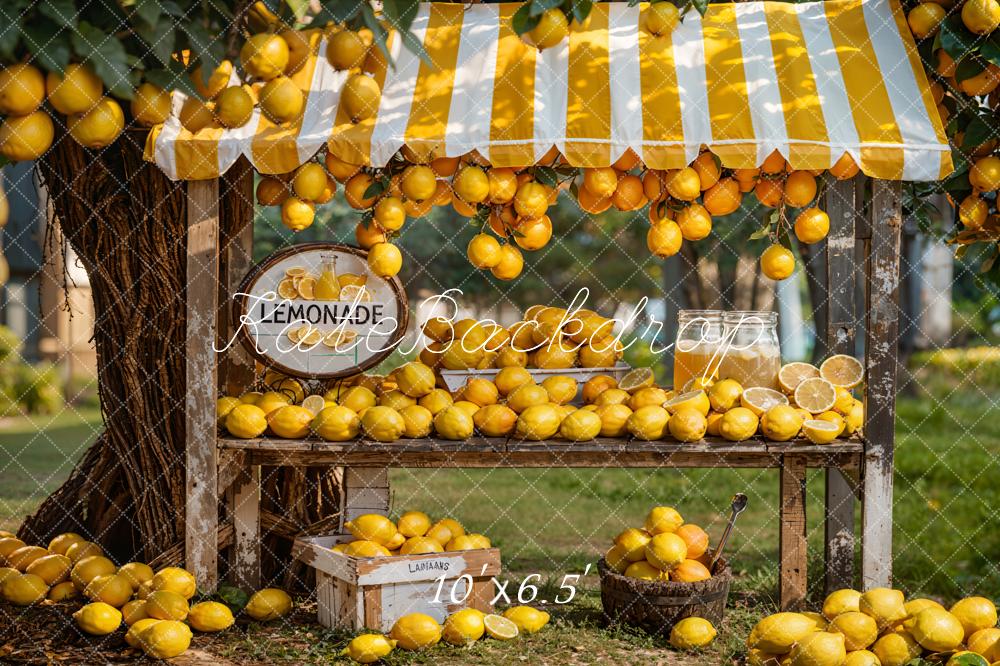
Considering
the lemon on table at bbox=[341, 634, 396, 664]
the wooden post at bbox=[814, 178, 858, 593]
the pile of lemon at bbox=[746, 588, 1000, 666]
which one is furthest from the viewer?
the wooden post at bbox=[814, 178, 858, 593]

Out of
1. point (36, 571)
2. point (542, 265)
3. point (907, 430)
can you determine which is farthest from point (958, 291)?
point (36, 571)

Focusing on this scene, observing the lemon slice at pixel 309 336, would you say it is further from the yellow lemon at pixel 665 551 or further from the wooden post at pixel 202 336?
the yellow lemon at pixel 665 551

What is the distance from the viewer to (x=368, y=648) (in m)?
3.78

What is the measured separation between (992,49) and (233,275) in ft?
11.0

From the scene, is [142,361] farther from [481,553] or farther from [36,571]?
[481,553]

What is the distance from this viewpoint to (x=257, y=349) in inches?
175

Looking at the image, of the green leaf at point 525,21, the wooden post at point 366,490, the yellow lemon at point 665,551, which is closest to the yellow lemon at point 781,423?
the yellow lemon at point 665,551

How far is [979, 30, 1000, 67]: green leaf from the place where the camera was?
395cm

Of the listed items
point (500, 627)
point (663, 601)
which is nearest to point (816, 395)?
point (663, 601)

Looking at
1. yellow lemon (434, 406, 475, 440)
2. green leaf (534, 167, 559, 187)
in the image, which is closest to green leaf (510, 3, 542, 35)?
green leaf (534, 167, 559, 187)

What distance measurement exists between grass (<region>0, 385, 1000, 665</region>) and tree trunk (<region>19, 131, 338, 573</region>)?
2.75ft

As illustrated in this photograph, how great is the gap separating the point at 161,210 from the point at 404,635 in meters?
2.11

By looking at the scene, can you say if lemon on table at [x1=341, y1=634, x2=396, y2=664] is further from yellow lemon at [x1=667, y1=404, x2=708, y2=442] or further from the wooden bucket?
yellow lemon at [x1=667, y1=404, x2=708, y2=442]

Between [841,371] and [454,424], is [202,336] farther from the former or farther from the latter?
[841,371]
